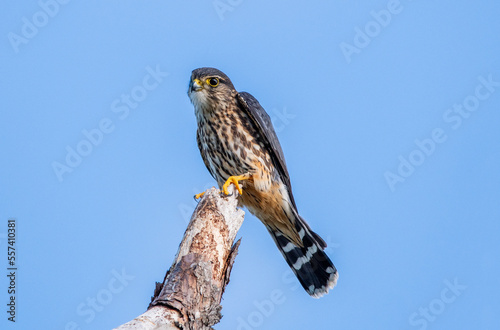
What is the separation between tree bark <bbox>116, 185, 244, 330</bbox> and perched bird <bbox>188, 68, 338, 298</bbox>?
3.34ft

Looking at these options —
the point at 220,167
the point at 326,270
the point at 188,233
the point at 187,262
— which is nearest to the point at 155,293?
the point at 187,262

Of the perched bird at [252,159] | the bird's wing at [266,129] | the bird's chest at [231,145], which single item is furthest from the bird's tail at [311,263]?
the bird's chest at [231,145]

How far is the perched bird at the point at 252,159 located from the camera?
199 inches

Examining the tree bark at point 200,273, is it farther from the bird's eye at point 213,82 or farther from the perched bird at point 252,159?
the bird's eye at point 213,82

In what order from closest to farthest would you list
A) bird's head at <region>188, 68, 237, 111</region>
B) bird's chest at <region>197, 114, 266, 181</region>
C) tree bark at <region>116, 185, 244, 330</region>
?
tree bark at <region>116, 185, 244, 330</region>, bird's chest at <region>197, 114, 266, 181</region>, bird's head at <region>188, 68, 237, 111</region>

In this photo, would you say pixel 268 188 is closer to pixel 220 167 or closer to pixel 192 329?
pixel 220 167

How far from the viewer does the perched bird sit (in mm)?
5051

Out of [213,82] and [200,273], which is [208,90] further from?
[200,273]

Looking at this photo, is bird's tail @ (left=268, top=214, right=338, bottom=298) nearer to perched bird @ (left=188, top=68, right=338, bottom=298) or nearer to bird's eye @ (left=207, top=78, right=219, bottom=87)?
perched bird @ (left=188, top=68, right=338, bottom=298)

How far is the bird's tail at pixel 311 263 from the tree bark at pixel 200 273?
1.36 m

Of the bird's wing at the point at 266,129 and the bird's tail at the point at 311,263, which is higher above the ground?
the bird's wing at the point at 266,129

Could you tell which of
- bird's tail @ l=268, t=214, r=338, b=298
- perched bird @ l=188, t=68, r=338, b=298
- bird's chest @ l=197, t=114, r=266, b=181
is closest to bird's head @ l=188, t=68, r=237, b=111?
perched bird @ l=188, t=68, r=338, b=298

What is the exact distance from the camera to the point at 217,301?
3.34 m

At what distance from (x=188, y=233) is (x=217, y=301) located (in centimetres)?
54
